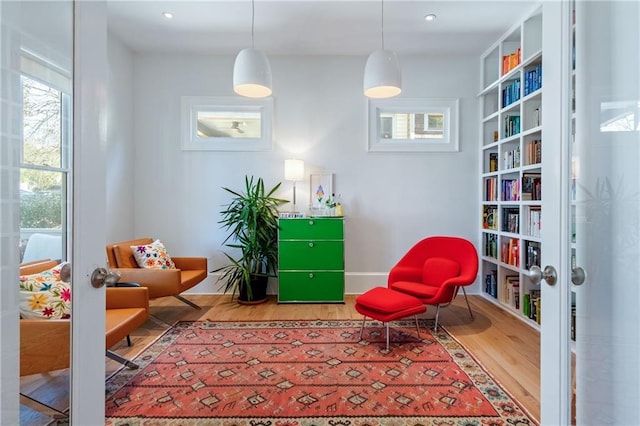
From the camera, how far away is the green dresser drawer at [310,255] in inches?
148

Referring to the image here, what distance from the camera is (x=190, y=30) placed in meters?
3.58

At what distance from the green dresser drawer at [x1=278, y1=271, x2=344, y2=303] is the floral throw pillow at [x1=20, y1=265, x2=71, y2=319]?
2855mm

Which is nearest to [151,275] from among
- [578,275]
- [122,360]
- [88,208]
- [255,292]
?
[122,360]

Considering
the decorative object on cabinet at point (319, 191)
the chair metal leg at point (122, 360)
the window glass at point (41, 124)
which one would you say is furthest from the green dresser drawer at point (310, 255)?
the window glass at point (41, 124)

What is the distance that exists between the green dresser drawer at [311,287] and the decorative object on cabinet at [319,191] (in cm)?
86

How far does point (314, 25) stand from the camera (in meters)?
3.47

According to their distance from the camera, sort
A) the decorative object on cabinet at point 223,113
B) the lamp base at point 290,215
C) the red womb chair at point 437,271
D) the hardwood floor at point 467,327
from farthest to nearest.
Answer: the decorative object on cabinet at point 223,113 → the lamp base at point 290,215 → the red womb chair at point 437,271 → the hardwood floor at point 467,327

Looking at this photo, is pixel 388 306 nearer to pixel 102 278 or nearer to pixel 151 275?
pixel 102 278

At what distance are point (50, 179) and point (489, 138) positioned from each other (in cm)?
447

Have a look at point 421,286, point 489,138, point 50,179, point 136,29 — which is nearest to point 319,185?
point 421,286

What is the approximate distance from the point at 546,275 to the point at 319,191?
10.9ft

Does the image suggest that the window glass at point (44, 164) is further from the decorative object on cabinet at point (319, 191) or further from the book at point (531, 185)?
the book at point (531, 185)

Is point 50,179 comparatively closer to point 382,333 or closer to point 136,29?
point 382,333

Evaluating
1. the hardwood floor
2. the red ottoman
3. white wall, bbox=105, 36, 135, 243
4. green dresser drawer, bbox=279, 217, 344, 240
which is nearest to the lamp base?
green dresser drawer, bbox=279, 217, 344, 240
